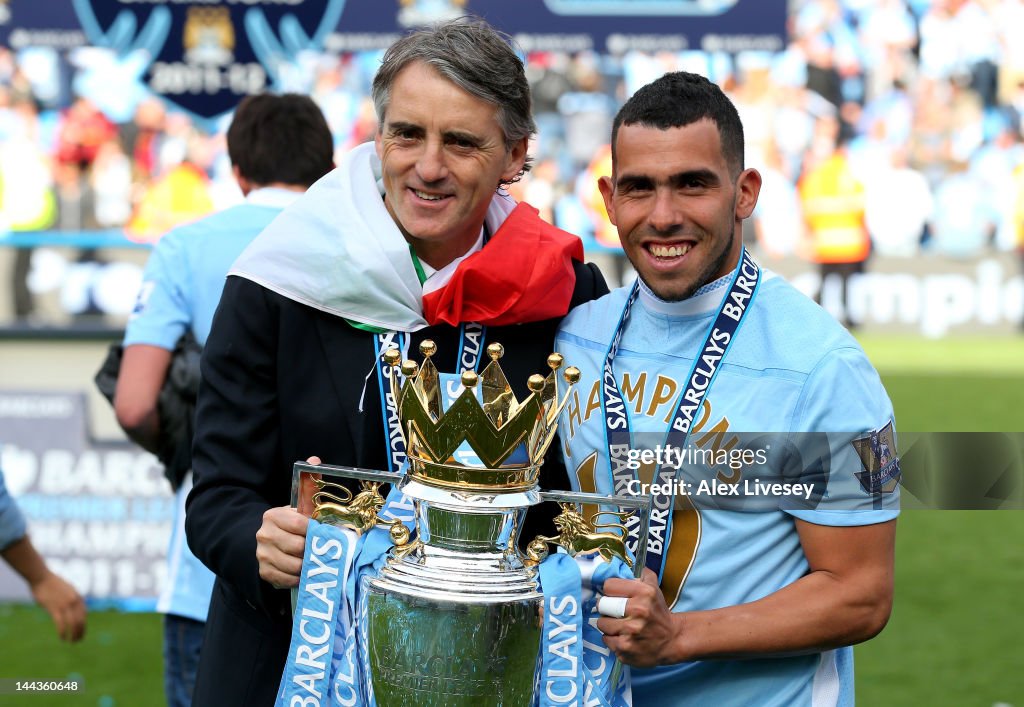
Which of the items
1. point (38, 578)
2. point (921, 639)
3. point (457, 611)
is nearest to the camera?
point (457, 611)

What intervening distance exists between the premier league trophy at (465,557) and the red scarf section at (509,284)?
28 centimetres

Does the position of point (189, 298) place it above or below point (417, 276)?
below

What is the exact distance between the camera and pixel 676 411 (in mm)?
2215

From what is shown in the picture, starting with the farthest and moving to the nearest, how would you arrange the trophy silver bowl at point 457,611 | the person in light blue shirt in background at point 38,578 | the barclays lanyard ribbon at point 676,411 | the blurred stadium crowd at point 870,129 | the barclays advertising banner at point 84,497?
the blurred stadium crowd at point 870,129, the barclays advertising banner at point 84,497, the person in light blue shirt in background at point 38,578, the barclays lanyard ribbon at point 676,411, the trophy silver bowl at point 457,611

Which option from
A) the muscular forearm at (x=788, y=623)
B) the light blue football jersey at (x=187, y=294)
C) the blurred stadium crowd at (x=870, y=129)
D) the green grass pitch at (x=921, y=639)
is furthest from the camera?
the blurred stadium crowd at (x=870, y=129)

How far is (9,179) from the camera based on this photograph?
6938mm

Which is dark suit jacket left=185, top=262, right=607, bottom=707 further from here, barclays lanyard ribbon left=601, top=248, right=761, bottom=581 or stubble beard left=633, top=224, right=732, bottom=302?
stubble beard left=633, top=224, right=732, bottom=302

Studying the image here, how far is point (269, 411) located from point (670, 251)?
2.33 feet

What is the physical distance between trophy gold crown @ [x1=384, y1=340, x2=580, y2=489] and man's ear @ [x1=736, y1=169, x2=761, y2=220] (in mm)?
468

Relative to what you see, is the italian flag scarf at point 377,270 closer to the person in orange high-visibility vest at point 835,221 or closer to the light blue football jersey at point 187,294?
the light blue football jersey at point 187,294

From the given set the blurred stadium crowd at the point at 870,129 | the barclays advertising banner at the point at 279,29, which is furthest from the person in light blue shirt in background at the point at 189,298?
the blurred stadium crowd at the point at 870,129

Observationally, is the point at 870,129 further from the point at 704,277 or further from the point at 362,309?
the point at 362,309

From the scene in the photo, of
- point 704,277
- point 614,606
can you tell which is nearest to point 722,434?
point 704,277

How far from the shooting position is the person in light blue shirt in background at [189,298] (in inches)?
155
